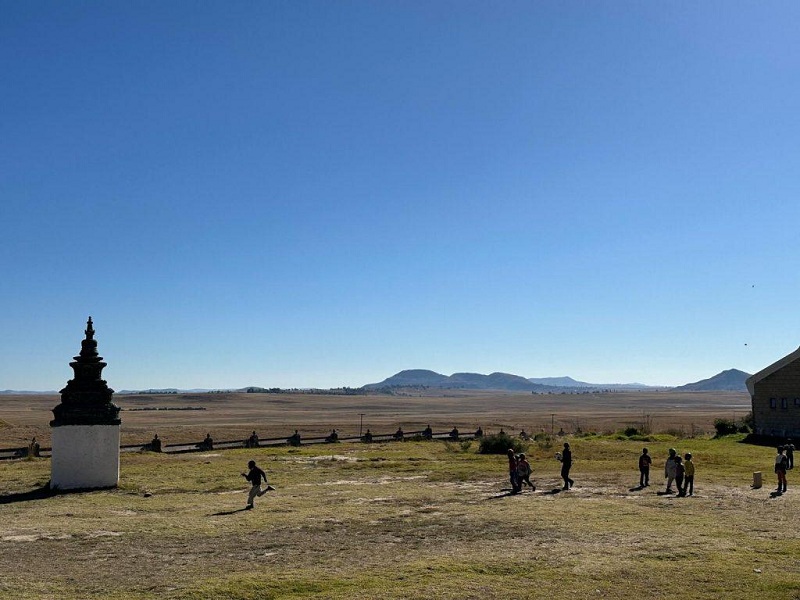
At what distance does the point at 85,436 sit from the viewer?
27.3 meters

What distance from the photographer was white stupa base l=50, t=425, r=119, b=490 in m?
26.7

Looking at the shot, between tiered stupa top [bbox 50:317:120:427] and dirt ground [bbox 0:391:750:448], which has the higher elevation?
tiered stupa top [bbox 50:317:120:427]

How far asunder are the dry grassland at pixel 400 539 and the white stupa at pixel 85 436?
48.9 inches

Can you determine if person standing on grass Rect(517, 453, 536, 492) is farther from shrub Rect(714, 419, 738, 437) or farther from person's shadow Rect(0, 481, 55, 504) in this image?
shrub Rect(714, 419, 738, 437)

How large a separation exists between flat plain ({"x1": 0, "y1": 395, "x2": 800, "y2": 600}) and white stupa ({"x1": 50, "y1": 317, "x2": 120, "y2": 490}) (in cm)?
117

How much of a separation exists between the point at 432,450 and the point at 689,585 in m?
29.9

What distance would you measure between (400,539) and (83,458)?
15745mm

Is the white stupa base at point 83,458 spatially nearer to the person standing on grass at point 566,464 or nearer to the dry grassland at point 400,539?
the dry grassland at point 400,539

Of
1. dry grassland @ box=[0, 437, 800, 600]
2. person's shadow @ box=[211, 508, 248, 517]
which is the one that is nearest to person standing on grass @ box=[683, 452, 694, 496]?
dry grassland @ box=[0, 437, 800, 600]

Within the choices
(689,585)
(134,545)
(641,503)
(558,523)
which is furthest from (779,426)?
(134,545)

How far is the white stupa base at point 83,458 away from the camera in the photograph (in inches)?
1052

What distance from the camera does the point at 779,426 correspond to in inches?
1806

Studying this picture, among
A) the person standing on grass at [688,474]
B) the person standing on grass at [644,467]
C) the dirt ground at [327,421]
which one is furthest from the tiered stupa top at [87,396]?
the dirt ground at [327,421]

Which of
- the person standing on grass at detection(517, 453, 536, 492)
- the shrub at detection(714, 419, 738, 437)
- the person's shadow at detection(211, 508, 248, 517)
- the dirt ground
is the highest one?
the person standing on grass at detection(517, 453, 536, 492)
